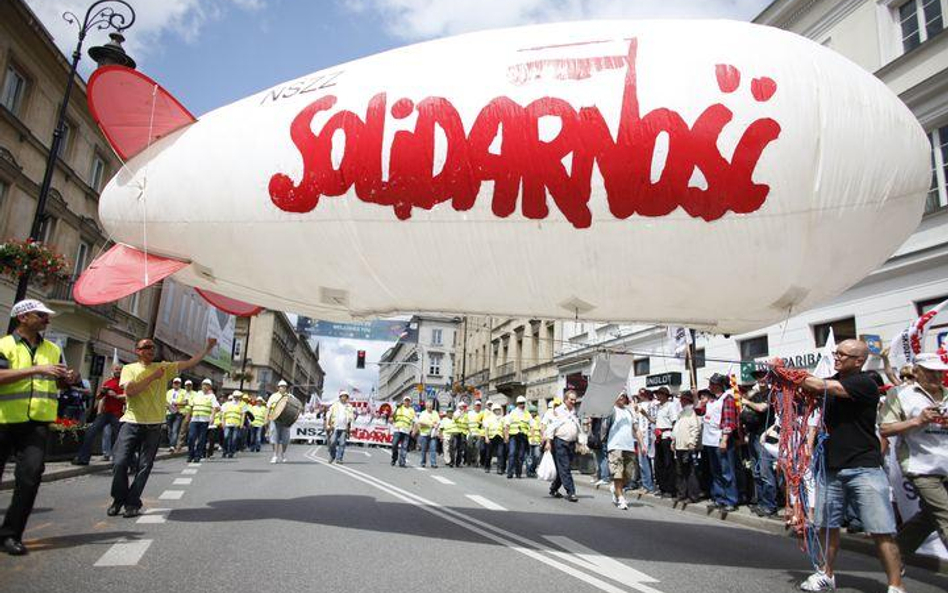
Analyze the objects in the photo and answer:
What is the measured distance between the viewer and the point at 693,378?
42.8ft

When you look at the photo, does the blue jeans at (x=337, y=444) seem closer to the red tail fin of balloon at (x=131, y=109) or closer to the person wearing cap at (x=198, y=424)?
the person wearing cap at (x=198, y=424)

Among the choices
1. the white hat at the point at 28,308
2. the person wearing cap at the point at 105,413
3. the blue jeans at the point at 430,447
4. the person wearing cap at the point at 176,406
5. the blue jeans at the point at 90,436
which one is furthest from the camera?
the blue jeans at the point at 430,447

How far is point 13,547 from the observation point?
4.59 meters

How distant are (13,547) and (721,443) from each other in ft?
27.9

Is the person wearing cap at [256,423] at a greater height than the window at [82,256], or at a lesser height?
lesser

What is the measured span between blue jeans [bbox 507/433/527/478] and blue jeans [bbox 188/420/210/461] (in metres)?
7.43

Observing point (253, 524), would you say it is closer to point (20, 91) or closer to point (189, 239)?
point (189, 239)

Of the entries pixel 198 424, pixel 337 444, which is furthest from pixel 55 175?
pixel 337 444

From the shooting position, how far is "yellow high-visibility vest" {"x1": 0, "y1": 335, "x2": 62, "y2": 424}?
472cm

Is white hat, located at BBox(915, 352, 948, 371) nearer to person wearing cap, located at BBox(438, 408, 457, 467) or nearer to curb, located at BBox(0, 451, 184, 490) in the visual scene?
curb, located at BBox(0, 451, 184, 490)

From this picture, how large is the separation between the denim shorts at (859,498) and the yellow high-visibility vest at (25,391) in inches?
236

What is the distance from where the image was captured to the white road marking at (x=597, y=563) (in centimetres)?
482

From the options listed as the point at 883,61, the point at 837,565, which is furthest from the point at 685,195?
the point at 883,61

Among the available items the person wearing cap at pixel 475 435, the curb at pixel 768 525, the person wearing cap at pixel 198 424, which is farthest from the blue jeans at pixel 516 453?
the person wearing cap at pixel 198 424
